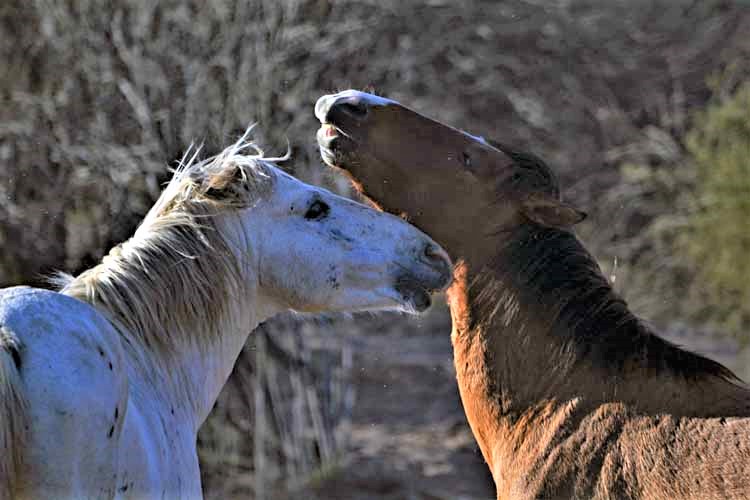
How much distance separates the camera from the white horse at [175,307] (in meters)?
2.43

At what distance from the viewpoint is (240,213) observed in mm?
3369

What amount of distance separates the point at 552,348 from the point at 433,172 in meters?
0.73

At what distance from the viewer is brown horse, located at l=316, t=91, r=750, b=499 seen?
3.28 m

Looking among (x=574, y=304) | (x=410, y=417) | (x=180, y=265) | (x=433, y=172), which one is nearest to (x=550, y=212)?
(x=574, y=304)

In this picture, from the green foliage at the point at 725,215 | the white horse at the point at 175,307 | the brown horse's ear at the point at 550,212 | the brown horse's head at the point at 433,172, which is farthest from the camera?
the green foliage at the point at 725,215

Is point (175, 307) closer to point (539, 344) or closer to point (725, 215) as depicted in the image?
point (539, 344)

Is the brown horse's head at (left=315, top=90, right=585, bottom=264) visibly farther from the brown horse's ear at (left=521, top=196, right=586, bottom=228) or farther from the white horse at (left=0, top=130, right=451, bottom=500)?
the white horse at (left=0, top=130, right=451, bottom=500)

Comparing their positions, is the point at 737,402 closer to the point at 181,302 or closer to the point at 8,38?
the point at 181,302

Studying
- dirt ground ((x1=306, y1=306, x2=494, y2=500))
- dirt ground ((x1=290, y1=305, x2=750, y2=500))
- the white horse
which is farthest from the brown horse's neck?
dirt ground ((x1=306, y1=306, x2=494, y2=500))

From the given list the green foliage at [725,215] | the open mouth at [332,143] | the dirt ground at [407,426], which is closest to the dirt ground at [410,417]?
the dirt ground at [407,426]

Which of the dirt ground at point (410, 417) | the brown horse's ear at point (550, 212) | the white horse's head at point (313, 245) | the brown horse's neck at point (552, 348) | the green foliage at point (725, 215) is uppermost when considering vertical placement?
the white horse's head at point (313, 245)

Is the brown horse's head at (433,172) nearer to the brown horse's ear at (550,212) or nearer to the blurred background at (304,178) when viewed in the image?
the brown horse's ear at (550,212)

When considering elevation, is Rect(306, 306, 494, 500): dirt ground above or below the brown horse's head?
below

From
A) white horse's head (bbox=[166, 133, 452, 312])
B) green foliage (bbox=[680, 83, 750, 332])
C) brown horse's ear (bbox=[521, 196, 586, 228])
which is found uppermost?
white horse's head (bbox=[166, 133, 452, 312])
